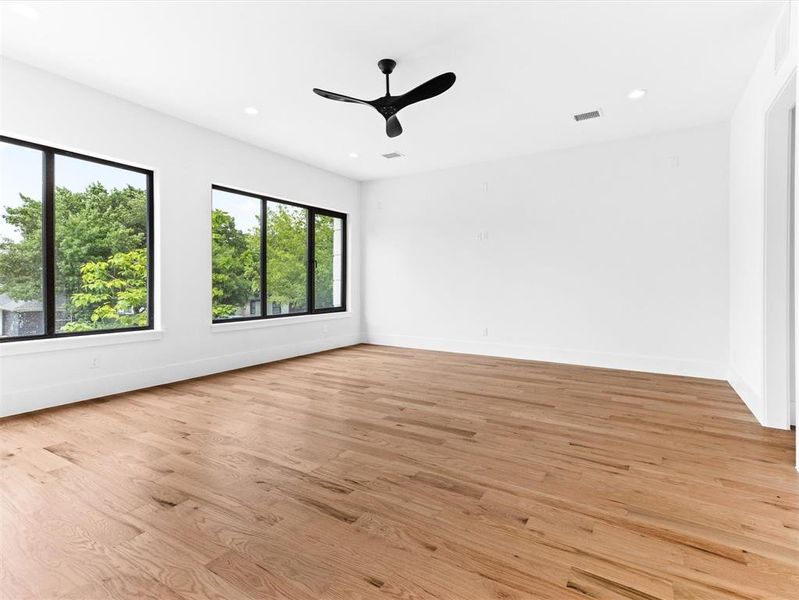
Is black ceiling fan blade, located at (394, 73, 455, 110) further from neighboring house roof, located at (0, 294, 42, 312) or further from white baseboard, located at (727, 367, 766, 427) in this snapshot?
neighboring house roof, located at (0, 294, 42, 312)

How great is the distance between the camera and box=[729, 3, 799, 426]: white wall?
121 inches

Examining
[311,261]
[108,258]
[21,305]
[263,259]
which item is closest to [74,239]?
[108,258]

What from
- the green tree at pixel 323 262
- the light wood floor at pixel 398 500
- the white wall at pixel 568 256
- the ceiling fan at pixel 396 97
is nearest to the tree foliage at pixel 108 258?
the green tree at pixel 323 262

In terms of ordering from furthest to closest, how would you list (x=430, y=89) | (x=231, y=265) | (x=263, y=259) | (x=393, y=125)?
1. (x=263, y=259)
2. (x=231, y=265)
3. (x=393, y=125)
4. (x=430, y=89)

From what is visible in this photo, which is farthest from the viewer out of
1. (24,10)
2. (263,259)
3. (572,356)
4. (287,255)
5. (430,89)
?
(287,255)

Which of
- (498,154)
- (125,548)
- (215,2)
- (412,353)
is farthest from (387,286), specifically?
(125,548)

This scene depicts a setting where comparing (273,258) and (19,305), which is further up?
(273,258)

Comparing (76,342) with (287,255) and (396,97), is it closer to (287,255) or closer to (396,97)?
(287,255)

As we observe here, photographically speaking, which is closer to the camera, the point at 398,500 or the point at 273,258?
the point at 398,500

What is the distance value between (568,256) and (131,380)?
17.3 ft

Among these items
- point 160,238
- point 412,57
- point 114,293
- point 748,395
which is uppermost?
point 412,57

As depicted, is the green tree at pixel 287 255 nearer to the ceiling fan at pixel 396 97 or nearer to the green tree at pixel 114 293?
the green tree at pixel 114 293

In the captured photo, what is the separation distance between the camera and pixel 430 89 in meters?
3.04

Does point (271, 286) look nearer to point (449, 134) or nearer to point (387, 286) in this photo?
point (387, 286)
